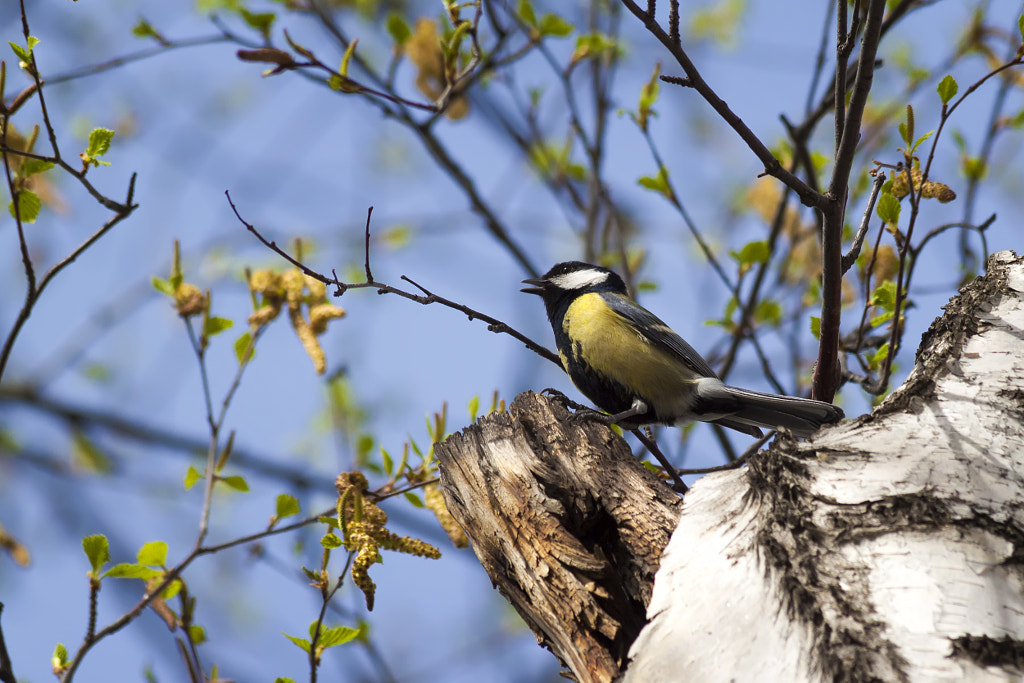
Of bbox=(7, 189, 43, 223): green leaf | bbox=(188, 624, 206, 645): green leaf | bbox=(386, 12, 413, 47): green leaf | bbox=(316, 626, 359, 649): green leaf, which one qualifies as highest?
bbox=(386, 12, 413, 47): green leaf

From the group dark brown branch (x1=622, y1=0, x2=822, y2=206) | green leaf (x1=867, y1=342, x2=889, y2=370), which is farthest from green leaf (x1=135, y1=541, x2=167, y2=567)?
green leaf (x1=867, y1=342, x2=889, y2=370)

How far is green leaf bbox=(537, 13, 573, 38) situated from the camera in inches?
150

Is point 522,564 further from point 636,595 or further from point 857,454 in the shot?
point 857,454

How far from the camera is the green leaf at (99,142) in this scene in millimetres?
2209

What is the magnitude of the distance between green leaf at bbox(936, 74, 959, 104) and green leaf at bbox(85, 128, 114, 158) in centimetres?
244

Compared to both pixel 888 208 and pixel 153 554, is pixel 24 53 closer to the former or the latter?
pixel 153 554

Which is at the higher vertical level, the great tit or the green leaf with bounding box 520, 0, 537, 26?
the green leaf with bounding box 520, 0, 537, 26

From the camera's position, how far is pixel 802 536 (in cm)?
160

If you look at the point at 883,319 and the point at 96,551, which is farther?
the point at 883,319

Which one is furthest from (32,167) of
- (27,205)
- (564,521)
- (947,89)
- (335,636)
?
(947,89)

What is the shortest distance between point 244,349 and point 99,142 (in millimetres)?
900

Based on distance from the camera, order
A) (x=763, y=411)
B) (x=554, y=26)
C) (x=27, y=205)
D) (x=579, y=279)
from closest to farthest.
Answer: (x=27, y=205), (x=763, y=411), (x=554, y=26), (x=579, y=279)

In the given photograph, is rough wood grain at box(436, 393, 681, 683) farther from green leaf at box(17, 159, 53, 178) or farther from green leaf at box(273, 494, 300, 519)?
green leaf at box(17, 159, 53, 178)

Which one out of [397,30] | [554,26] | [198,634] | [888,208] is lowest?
[198,634]
